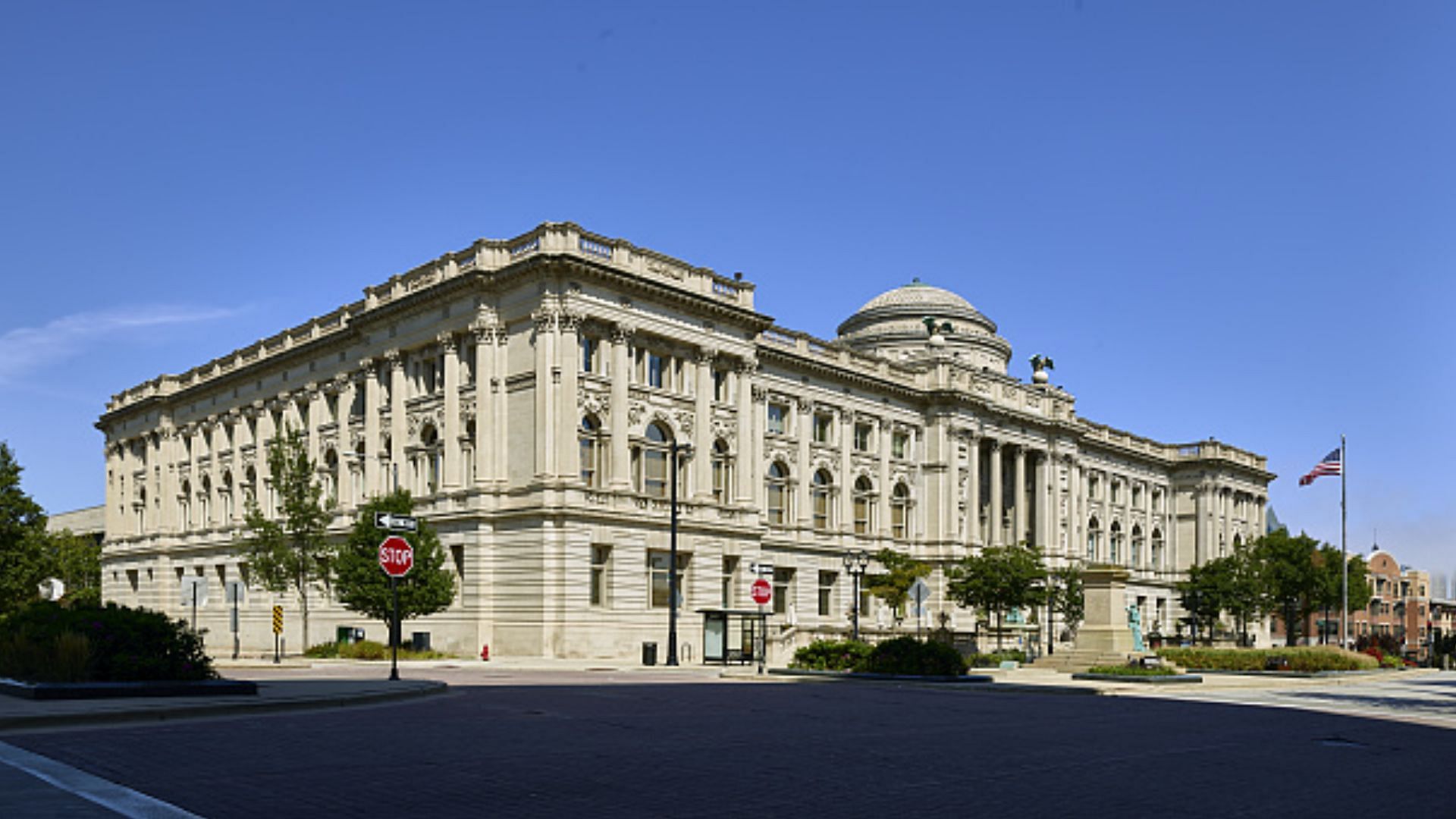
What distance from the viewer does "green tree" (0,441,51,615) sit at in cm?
6644

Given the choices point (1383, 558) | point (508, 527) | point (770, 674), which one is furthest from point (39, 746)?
point (1383, 558)

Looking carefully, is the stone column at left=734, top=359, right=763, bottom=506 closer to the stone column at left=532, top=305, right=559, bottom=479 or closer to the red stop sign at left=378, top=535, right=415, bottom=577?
the stone column at left=532, top=305, right=559, bottom=479

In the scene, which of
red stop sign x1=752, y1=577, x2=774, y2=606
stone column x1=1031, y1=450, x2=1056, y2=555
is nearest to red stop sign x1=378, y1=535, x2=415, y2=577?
red stop sign x1=752, y1=577, x2=774, y2=606

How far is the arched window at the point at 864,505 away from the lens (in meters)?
73.4

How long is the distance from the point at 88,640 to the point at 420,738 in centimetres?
777

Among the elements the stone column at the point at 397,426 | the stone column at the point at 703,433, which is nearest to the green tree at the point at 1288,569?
the stone column at the point at 703,433

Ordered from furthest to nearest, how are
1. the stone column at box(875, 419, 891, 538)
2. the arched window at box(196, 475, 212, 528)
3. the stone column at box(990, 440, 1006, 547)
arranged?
the arched window at box(196, 475, 212, 528), the stone column at box(990, 440, 1006, 547), the stone column at box(875, 419, 891, 538)

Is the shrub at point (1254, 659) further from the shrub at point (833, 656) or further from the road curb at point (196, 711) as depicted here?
the road curb at point (196, 711)

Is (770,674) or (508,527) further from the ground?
(508,527)

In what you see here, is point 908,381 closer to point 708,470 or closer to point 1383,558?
point 708,470

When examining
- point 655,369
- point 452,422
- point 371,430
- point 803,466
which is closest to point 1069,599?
point 803,466

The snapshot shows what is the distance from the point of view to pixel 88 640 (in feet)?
67.5

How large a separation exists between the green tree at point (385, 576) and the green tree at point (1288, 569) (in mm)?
62560

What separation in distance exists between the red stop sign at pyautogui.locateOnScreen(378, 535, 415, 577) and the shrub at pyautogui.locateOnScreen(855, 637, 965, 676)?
12.8 m
